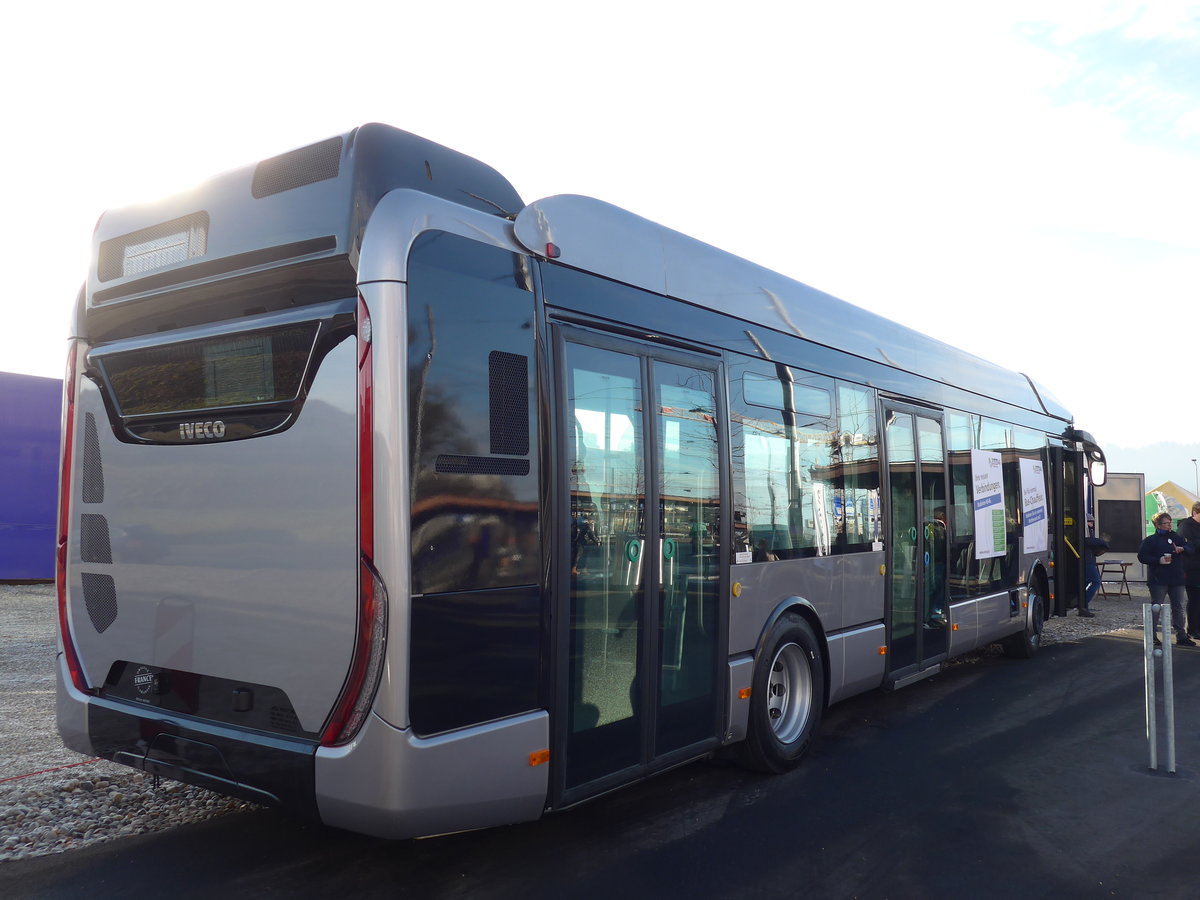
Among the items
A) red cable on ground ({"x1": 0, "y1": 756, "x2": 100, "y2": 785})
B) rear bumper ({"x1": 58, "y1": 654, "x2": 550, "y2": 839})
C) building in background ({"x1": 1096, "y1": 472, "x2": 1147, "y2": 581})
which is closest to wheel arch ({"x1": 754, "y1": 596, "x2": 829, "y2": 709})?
rear bumper ({"x1": 58, "y1": 654, "x2": 550, "y2": 839})

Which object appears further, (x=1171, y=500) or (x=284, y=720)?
(x=1171, y=500)

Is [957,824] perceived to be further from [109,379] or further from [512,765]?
[109,379]

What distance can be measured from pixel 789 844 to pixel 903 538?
11.1ft

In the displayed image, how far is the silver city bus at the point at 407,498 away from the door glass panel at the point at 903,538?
2010 millimetres

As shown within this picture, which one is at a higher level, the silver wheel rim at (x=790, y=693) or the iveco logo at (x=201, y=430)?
the iveco logo at (x=201, y=430)

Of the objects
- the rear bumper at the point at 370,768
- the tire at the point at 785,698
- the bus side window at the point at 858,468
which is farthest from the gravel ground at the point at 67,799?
the bus side window at the point at 858,468

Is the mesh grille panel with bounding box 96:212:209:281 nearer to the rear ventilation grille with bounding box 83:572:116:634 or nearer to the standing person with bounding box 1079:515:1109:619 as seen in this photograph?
the rear ventilation grille with bounding box 83:572:116:634

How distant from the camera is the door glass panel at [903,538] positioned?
24.0 feet

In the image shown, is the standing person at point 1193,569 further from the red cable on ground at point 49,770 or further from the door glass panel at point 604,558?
the red cable on ground at point 49,770

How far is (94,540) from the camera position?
4.44 metres

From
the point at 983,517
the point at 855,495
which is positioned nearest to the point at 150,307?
the point at 855,495

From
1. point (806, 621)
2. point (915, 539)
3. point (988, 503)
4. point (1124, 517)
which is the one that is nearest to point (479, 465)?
point (806, 621)

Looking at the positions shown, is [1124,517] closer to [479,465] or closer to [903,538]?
[903,538]

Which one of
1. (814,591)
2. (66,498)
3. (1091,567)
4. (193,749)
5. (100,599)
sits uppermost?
(66,498)
